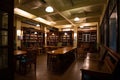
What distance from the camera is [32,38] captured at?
8.07 meters

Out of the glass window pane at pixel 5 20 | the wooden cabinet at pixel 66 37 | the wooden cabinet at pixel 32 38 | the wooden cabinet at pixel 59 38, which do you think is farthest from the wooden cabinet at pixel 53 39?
the glass window pane at pixel 5 20

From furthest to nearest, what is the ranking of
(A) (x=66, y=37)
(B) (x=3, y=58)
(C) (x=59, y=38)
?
(C) (x=59, y=38) → (A) (x=66, y=37) → (B) (x=3, y=58)

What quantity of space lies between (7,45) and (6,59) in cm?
26

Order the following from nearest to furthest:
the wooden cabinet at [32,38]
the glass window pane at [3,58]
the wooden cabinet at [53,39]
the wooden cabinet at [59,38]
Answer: the glass window pane at [3,58]
the wooden cabinet at [32,38]
the wooden cabinet at [59,38]
the wooden cabinet at [53,39]

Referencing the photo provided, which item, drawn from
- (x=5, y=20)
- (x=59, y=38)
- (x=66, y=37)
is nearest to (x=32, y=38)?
(x=59, y=38)

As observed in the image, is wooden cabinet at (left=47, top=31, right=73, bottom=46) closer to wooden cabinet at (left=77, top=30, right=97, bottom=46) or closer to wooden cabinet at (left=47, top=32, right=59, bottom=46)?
wooden cabinet at (left=47, top=32, right=59, bottom=46)

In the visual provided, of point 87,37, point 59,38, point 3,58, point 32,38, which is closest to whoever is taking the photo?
point 3,58

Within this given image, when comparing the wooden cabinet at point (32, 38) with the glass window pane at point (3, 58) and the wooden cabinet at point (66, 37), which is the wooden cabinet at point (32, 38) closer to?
the wooden cabinet at point (66, 37)

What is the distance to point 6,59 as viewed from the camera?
1758mm

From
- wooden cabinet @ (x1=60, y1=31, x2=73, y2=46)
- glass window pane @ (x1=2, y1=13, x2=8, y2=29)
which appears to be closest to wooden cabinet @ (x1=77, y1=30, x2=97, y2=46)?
wooden cabinet @ (x1=60, y1=31, x2=73, y2=46)

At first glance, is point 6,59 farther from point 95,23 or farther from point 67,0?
point 95,23

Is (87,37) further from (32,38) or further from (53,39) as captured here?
(32,38)

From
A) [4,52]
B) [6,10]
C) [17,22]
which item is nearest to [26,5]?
[17,22]

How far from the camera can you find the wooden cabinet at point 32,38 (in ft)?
24.2
